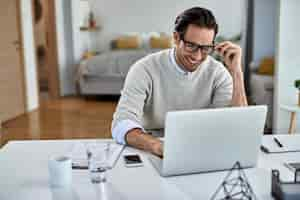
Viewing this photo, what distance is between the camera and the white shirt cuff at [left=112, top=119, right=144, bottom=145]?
1553mm

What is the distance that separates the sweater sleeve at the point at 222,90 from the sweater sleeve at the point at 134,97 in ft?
1.01

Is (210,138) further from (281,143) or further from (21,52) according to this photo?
(21,52)

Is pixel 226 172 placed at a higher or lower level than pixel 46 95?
higher

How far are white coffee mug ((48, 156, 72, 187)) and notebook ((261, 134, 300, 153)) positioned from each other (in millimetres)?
742

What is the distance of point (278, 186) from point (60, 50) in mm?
5409

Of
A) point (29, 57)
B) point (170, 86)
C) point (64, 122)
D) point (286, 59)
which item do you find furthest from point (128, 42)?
point (170, 86)

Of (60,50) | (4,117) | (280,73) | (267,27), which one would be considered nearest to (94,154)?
(280,73)

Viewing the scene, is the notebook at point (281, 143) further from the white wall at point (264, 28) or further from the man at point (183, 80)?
the white wall at point (264, 28)

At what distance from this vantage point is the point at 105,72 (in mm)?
5766

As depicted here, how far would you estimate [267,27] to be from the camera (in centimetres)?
539

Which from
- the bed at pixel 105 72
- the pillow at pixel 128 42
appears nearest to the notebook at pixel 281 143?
the bed at pixel 105 72

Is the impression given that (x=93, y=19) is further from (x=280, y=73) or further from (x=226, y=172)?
(x=226, y=172)

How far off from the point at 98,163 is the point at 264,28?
463cm

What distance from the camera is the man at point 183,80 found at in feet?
5.17
